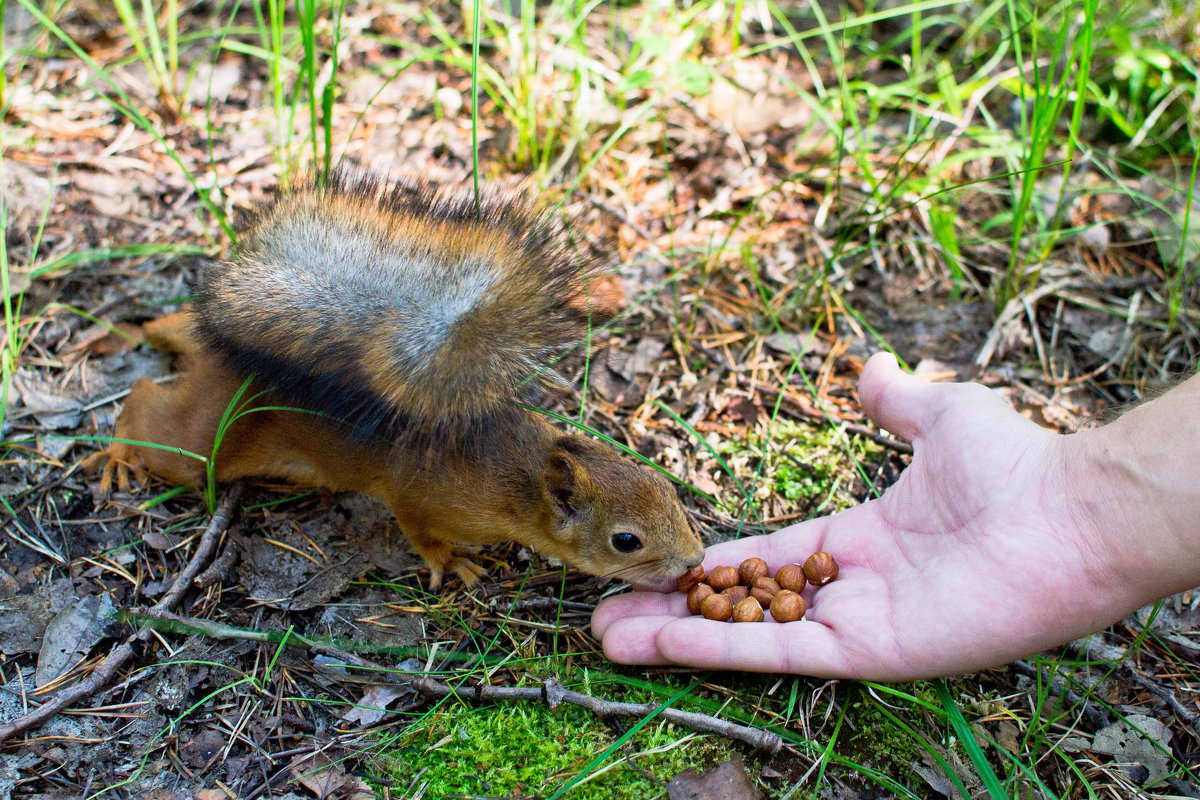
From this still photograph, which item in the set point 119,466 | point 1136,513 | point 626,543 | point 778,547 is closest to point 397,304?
point 626,543

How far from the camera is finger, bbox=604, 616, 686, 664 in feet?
7.12

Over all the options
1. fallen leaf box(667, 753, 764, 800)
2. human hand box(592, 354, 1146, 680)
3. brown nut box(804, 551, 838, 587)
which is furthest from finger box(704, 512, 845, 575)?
fallen leaf box(667, 753, 764, 800)

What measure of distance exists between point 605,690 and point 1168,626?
1.67 metres

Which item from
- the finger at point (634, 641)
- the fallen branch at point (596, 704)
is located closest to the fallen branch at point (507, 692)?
the fallen branch at point (596, 704)

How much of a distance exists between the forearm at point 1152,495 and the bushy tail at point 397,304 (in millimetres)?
1349

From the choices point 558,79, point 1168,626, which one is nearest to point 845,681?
point 1168,626

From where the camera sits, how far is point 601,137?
385 centimetres

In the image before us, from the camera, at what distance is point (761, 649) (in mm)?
2064

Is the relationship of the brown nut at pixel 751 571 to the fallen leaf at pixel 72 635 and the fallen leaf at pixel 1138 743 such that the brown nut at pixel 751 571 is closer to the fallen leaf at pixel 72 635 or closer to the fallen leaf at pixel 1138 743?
the fallen leaf at pixel 1138 743

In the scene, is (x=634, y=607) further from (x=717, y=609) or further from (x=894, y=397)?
(x=894, y=397)

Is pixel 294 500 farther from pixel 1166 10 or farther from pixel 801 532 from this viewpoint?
pixel 1166 10

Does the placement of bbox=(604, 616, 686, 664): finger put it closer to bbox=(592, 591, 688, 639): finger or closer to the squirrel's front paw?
bbox=(592, 591, 688, 639): finger

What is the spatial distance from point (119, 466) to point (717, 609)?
2017mm

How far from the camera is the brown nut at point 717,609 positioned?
2232 millimetres
